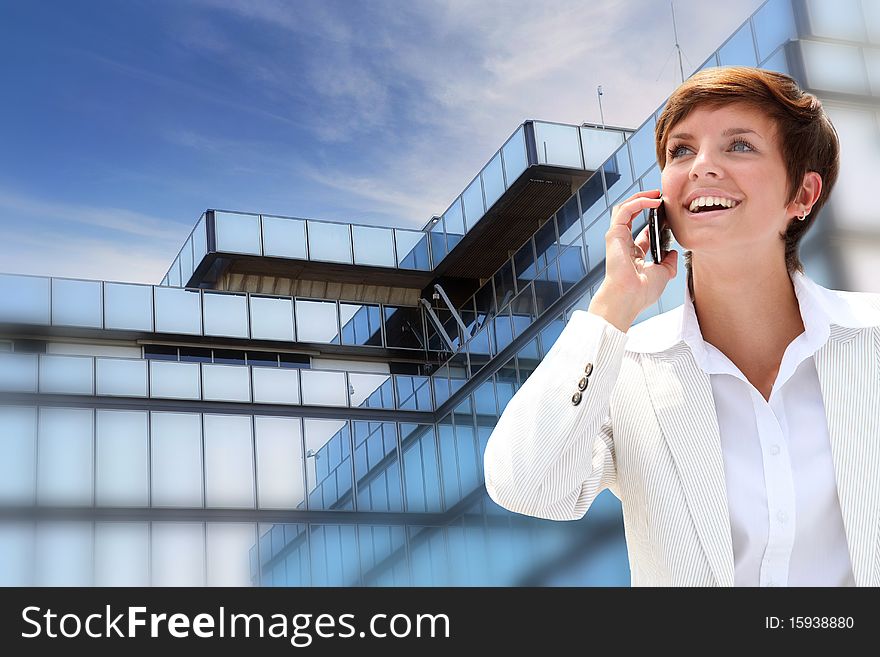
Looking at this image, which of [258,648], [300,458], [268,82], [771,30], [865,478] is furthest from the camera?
[268,82]

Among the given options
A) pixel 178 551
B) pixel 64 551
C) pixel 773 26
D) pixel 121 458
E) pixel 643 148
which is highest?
pixel 643 148

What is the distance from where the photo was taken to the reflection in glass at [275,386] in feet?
95.5

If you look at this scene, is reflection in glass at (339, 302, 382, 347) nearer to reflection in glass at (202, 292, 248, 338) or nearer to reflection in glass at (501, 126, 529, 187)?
reflection in glass at (202, 292, 248, 338)

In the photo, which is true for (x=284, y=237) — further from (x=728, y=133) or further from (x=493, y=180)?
(x=728, y=133)

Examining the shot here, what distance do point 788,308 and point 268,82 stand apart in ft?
176

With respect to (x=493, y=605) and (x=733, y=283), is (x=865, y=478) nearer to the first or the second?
(x=733, y=283)

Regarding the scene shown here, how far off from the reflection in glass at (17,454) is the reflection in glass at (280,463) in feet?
15.9

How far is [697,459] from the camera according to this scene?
1938mm

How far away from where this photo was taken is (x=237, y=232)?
31031mm

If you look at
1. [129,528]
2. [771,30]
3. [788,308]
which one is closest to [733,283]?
[788,308]

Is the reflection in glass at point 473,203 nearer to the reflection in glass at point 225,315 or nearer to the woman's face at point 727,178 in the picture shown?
the reflection in glass at point 225,315

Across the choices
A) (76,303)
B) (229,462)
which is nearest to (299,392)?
(229,462)

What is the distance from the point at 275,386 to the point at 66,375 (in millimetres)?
4756

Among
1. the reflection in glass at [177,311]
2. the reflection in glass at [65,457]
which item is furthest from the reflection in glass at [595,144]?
the reflection in glass at [65,457]
